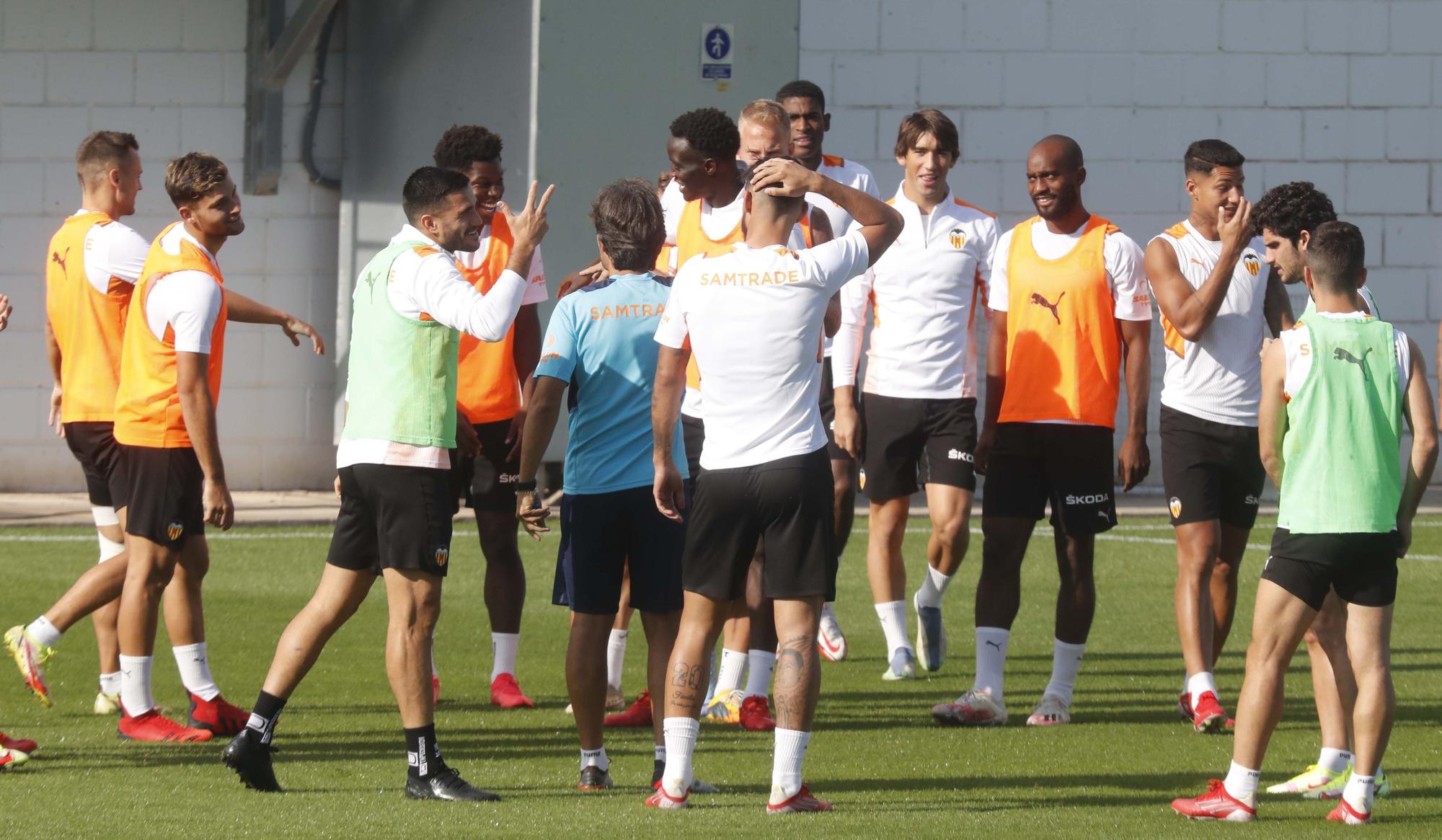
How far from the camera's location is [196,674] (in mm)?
6004

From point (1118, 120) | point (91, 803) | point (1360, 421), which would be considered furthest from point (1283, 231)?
point (1118, 120)

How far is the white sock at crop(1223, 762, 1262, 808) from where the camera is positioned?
4.76 metres

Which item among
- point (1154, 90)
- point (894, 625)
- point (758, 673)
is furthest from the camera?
point (1154, 90)

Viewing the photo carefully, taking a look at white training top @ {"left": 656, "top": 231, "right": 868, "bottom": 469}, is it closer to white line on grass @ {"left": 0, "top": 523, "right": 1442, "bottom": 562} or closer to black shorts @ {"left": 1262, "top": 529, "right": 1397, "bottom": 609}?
black shorts @ {"left": 1262, "top": 529, "right": 1397, "bottom": 609}

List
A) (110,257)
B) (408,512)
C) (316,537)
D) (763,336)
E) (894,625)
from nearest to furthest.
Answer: (763,336), (408,512), (110,257), (894,625), (316,537)

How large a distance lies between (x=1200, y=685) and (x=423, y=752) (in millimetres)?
2703

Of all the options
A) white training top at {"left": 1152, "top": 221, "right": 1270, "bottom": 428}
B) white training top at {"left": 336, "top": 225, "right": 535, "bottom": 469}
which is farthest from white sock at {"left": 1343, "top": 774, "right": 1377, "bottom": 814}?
white training top at {"left": 336, "top": 225, "right": 535, "bottom": 469}

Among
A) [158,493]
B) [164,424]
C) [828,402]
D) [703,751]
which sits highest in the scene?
[828,402]

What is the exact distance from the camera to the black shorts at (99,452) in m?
6.04

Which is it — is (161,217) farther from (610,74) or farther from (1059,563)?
(1059,563)

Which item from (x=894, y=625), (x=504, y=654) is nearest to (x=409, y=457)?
(x=504, y=654)

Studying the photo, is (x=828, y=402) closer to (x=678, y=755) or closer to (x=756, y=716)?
(x=756, y=716)

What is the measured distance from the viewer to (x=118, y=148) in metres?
6.35

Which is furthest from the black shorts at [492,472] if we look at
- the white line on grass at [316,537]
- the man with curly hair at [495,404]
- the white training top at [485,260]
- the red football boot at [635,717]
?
the white line on grass at [316,537]
